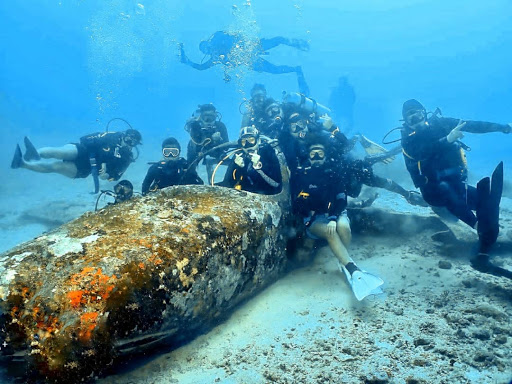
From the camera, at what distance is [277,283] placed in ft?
14.9

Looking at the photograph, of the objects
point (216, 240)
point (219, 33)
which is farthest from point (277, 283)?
point (219, 33)

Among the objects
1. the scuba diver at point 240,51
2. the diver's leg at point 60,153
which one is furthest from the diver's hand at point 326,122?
the scuba diver at point 240,51

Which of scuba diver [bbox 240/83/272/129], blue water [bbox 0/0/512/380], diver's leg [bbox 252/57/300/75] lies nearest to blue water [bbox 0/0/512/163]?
blue water [bbox 0/0/512/380]

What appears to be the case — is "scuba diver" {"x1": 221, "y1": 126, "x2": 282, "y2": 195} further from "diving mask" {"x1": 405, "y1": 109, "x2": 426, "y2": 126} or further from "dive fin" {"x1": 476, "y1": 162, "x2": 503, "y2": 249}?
"dive fin" {"x1": 476, "y1": 162, "x2": 503, "y2": 249}

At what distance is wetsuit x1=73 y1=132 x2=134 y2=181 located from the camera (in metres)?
7.65

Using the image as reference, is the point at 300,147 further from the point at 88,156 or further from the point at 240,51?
the point at 240,51

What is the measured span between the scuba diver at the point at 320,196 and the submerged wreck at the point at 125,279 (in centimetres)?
157

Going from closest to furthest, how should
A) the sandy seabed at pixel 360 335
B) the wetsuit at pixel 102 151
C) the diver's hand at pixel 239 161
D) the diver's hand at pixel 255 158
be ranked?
the sandy seabed at pixel 360 335 → the diver's hand at pixel 255 158 → the diver's hand at pixel 239 161 → the wetsuit at pixel 102 151

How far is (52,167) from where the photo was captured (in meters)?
7.67

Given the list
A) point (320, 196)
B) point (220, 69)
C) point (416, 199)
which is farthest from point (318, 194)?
point (220, 69)

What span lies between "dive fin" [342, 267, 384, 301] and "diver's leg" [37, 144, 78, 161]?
7164mm

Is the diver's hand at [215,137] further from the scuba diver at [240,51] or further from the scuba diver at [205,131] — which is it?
the scuba diver at [240,51]

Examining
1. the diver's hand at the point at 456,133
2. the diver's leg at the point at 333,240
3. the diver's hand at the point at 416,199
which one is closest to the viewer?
the diver's leg at the point at 333,240

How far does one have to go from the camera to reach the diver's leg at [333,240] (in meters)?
4.64
